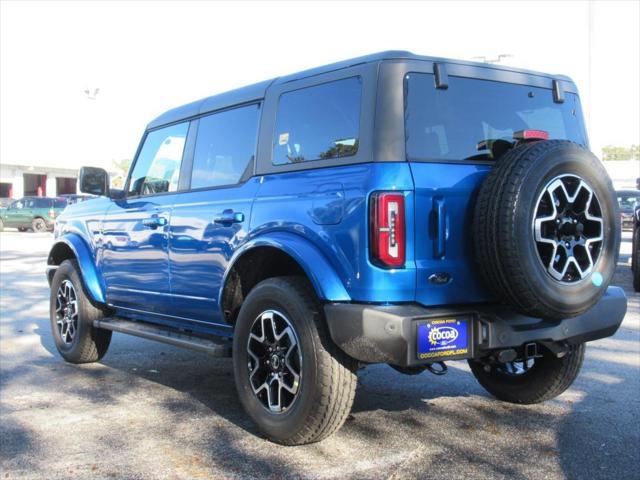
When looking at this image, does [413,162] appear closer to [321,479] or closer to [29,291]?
[321,479]

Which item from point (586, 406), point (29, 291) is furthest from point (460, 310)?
point (29, 291)

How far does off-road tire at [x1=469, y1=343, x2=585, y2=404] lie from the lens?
448cm

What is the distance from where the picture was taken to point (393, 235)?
3488mm

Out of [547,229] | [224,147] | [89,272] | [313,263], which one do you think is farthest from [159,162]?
[547,229]

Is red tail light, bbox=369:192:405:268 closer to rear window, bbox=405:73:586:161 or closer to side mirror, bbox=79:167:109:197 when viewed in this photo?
rear window, bbox=405:73:586:161

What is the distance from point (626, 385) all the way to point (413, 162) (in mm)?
2848

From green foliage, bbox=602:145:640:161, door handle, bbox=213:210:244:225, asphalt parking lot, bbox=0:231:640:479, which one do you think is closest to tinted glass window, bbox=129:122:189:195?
door handle, bbox=213:210:244:225

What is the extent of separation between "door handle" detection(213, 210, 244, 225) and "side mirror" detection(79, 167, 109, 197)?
185 centimetres

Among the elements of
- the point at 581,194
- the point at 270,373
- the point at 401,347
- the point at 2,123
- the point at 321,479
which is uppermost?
the point at 2,123

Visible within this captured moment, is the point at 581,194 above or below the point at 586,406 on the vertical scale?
above

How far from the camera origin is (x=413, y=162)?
3602 mm

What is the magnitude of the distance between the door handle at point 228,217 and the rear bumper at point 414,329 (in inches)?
38.7

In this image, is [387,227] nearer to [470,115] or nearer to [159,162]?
[470,115]

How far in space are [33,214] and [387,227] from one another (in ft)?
109
